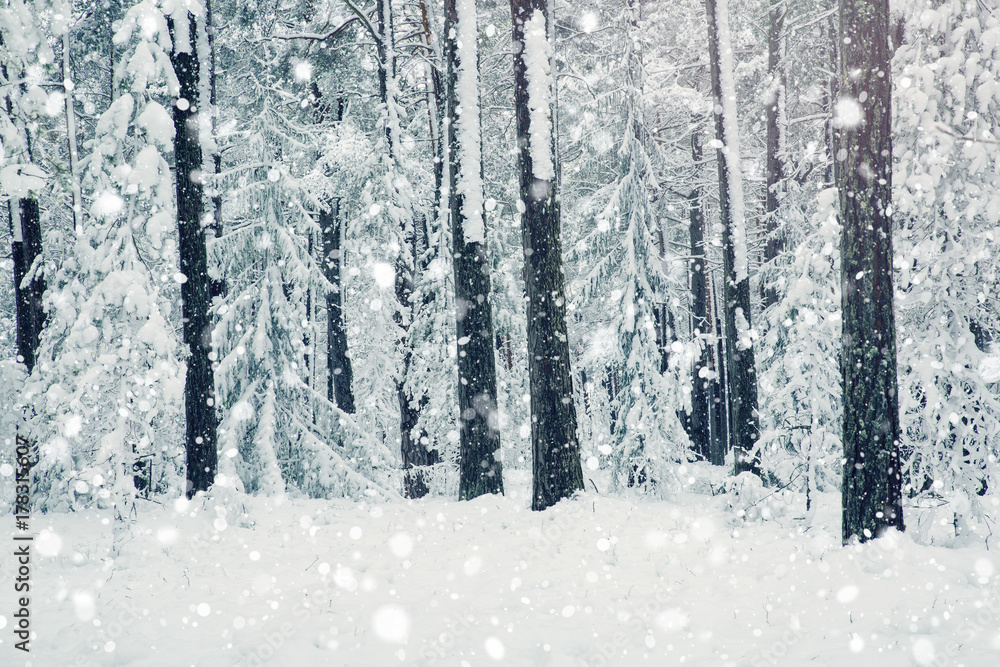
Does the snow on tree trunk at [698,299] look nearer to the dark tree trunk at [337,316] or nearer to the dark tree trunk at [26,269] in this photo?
the dark tree trunk at [337,316]

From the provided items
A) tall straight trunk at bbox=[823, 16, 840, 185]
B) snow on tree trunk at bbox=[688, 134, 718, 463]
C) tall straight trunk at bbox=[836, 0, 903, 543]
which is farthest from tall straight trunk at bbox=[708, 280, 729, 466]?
tall straight trunk at bbox=[836, 0, 903, 543]

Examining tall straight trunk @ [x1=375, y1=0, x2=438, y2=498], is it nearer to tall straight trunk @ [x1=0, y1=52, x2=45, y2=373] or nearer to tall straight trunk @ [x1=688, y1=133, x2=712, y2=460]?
tall straight trunk @ [x1=0, y1=52, x2=45, y2=373]

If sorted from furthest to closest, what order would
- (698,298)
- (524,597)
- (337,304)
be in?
(698,298) < (337,304) < (524,597)

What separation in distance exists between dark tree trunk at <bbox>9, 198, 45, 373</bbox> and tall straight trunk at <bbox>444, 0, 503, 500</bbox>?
30.2 feet

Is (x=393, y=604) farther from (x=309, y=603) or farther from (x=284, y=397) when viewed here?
(x=284, y=397)

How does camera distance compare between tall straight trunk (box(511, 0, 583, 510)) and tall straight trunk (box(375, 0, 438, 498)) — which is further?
tall straight trunk (box(375, 0, 438, 498))

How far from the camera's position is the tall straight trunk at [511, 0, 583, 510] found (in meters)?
8.95

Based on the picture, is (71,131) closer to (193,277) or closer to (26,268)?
(26,268)

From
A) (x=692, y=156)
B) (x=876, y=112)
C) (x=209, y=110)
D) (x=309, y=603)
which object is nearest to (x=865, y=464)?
(x=876, y=112)

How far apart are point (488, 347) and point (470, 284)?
108cm

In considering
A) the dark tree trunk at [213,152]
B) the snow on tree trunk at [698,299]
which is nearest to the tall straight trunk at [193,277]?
the dark tree trunk at [213,152]

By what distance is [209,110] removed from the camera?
13.1 meters

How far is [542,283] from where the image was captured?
9055 mm

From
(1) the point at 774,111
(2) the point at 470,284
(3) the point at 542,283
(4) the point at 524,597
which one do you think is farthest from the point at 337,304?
(4) the point at 524,597
